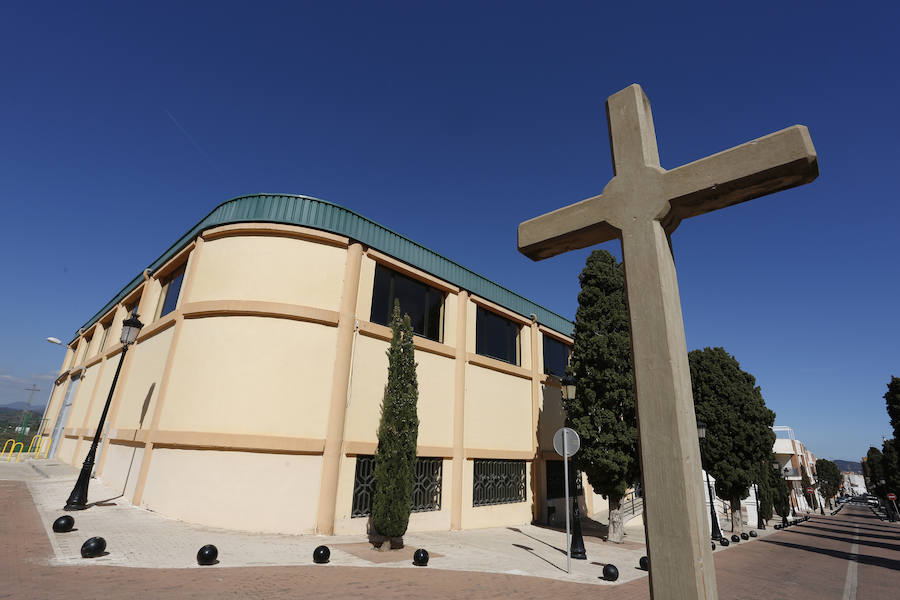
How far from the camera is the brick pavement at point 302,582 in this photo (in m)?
6.46

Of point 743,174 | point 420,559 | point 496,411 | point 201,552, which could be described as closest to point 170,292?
point 201,552

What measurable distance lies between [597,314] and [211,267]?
47.1 feet

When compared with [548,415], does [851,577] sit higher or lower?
lower

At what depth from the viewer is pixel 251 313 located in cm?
1291

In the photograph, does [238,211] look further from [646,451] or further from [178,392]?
[646,451]

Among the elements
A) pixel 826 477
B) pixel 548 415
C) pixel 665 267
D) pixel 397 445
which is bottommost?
pixel 826 477

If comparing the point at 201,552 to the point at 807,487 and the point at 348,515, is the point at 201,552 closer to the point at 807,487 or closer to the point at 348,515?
the point at 348,515

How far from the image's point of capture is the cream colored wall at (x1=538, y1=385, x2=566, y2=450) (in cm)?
2075

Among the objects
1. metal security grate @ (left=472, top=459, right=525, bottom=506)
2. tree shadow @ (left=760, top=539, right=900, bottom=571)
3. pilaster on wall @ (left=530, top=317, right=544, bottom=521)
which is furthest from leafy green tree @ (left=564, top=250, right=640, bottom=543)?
tree shadow @ (left=760, top=539, right=900, bottom=571)

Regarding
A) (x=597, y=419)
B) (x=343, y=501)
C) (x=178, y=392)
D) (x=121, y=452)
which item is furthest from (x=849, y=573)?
(x=121, y=452)

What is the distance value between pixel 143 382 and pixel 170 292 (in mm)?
4029

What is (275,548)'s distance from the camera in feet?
32.7

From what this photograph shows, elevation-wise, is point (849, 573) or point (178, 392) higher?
point (178, 392)

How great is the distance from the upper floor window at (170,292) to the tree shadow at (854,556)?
29.1 metres
